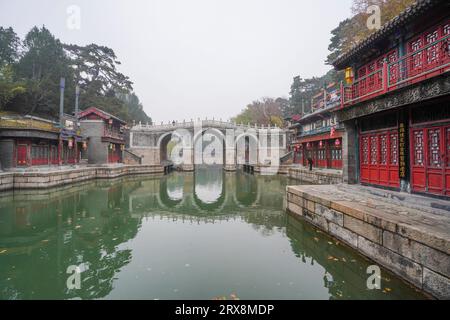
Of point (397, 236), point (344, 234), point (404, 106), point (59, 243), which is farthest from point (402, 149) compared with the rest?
point (59, 243)

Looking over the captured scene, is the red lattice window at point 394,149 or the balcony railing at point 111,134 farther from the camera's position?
the balcony railing at point 111,134

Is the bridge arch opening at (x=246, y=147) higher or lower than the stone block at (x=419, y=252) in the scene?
higher

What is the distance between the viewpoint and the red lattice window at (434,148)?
691 cm

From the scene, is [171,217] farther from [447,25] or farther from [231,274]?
[447,25]

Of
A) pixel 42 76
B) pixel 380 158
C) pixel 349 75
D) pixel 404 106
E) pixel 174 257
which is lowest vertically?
pixel 174 257

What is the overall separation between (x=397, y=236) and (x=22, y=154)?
2495cm

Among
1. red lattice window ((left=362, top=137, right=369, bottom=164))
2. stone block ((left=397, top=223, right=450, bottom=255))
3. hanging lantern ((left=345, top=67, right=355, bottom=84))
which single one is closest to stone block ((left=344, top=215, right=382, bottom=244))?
stone block ((left=397, top=223, right=450, bottom=255))

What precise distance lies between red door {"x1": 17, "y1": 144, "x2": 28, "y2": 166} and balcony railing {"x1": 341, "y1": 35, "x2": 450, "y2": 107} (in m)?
23.2

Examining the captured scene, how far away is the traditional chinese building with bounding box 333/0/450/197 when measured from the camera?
6.68 m

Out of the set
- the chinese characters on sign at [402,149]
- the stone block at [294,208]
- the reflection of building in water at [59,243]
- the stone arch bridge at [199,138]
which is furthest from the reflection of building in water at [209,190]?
the stone arch bridge at [199,138]

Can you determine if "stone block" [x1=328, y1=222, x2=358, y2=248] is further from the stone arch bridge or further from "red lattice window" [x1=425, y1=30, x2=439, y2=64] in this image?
the stone arch bridge

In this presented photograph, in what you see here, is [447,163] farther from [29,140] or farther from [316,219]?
[29,140]

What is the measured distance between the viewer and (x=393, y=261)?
526cm

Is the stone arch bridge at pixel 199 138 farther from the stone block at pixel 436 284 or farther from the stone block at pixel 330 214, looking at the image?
the stone block at pixel 436 284
